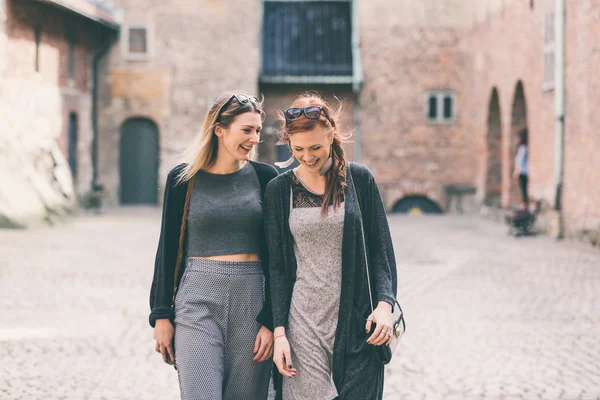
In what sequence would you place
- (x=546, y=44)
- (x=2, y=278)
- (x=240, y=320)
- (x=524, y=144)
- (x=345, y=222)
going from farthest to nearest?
1. (x=524, y=144)
2. (x=546, y=44)
3. (x=2, y=278)
4. (x=240, y=320)
5. (x=345, y=222)

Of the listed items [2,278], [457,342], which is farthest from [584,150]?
[2,278]

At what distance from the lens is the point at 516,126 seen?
19.2 m

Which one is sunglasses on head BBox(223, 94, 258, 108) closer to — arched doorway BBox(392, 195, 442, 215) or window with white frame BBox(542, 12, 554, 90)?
window with white frame BBox(542, 12, 554, 90)

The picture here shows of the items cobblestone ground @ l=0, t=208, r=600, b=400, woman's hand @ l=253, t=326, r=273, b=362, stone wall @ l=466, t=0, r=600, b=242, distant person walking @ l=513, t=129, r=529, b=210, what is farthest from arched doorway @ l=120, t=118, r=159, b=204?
woman's hand @ l=253, t=326, r=273, b=362

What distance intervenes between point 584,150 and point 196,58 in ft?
40.6

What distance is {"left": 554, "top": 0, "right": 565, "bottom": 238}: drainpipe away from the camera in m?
15.3

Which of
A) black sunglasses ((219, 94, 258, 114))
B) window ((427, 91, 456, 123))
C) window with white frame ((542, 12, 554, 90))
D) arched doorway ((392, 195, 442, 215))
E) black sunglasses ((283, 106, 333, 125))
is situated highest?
window with white frame ((542, 12, 554, 90))

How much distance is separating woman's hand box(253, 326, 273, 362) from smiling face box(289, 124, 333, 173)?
2.14 feet

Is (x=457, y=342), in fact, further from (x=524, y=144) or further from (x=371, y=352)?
→ (x=524, y=144)

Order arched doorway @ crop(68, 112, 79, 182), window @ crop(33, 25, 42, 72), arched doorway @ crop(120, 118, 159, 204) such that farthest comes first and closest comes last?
arched doorway @ crop(120, 118, 159, 204) < arched doorway @ crop(68, 112, 79, 182) < window @ crop(33, 25, 42, 72)

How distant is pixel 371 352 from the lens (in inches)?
120

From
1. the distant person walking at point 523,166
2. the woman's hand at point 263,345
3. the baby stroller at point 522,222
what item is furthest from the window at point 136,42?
the woman's hand at point 263,345

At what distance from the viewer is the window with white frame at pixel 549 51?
16.1 metres

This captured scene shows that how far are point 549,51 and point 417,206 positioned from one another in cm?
862
